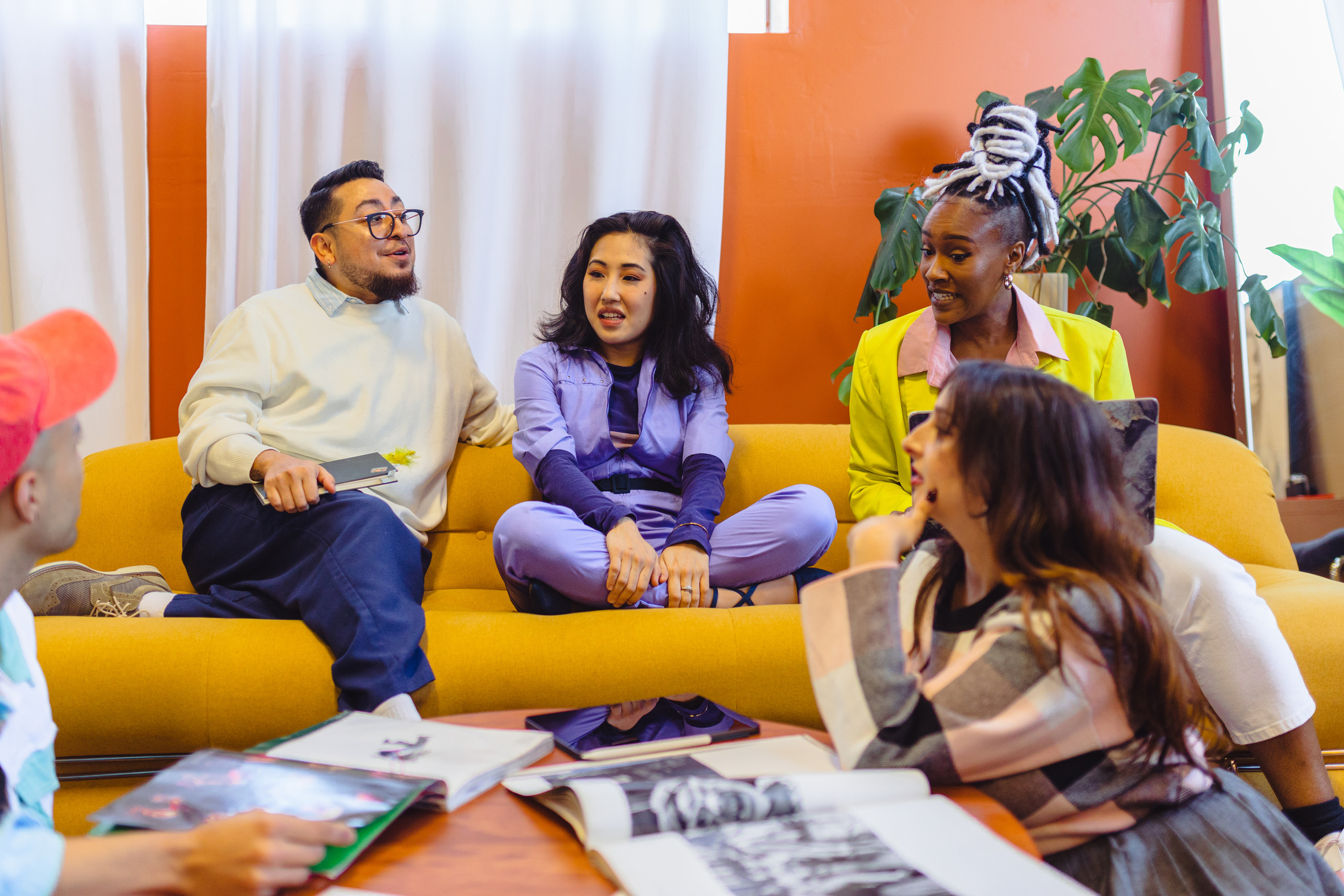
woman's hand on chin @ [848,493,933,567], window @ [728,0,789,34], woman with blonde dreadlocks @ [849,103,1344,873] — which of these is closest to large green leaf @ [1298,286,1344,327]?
woman with blonde dreadlocks @ [849,103,1344,873]

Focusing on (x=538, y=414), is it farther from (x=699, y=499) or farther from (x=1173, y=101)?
(x=1173, y=101)

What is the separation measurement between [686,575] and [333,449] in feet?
2.75

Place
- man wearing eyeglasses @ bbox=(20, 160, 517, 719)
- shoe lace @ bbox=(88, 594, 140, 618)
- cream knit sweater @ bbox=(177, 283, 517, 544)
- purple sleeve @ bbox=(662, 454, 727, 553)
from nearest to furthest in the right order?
man wearing eyeglasses @ bbox=(20, 160, 517, 719), shoe lace @ bbox=(88, 594, 140, 618), purple sleeve @ bbox=(662, 454, 727, 553), cream knit sweater @ bbox=(177, 283, 517, 544)

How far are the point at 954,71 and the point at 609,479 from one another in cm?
175

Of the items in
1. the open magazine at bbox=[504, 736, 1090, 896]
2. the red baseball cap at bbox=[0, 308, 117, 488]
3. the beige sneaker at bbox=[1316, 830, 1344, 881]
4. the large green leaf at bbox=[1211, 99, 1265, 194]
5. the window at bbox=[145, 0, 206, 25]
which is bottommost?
the beige sneaker at bbox=[1316, 830, 1344, 881]

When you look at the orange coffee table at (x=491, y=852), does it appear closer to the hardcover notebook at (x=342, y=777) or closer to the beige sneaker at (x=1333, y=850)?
the hardcover notebook at (x=342, y=777)

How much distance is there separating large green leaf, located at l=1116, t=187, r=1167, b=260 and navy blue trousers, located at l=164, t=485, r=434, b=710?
6.68ft

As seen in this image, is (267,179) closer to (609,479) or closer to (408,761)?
(609,479)

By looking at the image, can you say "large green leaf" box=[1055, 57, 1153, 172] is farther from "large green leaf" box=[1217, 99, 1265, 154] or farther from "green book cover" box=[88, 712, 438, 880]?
"green book cover" box=[88, 712, 438, 880]

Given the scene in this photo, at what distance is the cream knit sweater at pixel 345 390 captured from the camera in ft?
6.59

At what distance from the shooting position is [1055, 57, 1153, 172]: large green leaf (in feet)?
7.85

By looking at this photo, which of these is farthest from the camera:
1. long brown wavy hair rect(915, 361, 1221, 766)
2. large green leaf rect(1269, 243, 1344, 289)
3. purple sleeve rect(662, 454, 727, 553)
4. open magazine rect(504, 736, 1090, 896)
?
large green leaf rect(1269, 243, 1344, 289)

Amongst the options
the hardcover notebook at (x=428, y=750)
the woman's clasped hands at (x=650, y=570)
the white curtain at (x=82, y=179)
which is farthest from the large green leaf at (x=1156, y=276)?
the white curtain at (x=82, y=179)

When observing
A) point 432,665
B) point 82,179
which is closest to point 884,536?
point 432,665
